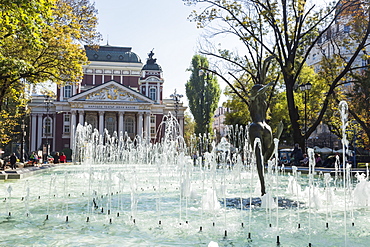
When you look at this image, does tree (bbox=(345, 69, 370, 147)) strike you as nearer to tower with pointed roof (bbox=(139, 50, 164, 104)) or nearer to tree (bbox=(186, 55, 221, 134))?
tree (bbox=(186, 55, 221, 134))

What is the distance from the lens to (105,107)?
176 ft

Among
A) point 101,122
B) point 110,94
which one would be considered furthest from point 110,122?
point 110,94

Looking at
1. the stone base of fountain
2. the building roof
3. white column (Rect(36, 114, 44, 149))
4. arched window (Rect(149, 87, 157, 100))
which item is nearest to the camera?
the stone base of fountain

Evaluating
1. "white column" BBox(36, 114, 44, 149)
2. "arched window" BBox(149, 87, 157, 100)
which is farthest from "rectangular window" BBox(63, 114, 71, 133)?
"arched window" BBox(149, 87, 157, 100)

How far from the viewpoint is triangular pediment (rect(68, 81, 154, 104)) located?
173 feet

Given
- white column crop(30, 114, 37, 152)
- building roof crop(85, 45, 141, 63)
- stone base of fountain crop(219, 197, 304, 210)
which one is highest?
building roof crop(85, 45, 141, 63)

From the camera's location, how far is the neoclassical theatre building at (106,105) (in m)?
53.2

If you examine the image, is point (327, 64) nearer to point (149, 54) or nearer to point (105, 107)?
point (105, 107)

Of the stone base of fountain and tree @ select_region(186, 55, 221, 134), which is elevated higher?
tree @ select_region(186, 55, 221, 134)

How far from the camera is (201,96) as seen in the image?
166 feet

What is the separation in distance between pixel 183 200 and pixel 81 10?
15225mm

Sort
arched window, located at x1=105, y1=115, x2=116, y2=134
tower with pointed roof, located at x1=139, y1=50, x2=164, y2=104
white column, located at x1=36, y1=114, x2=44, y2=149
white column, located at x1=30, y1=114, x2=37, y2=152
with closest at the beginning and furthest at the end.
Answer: white column, located at x1=30, y1=114, x2=37, y2=152
white column, located at x1=36, y1=114, x2=44, y2=149
arched window, located at x1=105, y1=115, x2=116, y2=134
tower with pointed roof, located at x1=139, y1=50, x2=164, y2=104

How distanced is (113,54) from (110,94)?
12.7 meters

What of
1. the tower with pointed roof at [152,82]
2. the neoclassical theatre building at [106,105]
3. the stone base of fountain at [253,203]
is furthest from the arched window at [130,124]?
the stone base of fountain at [253,203]
